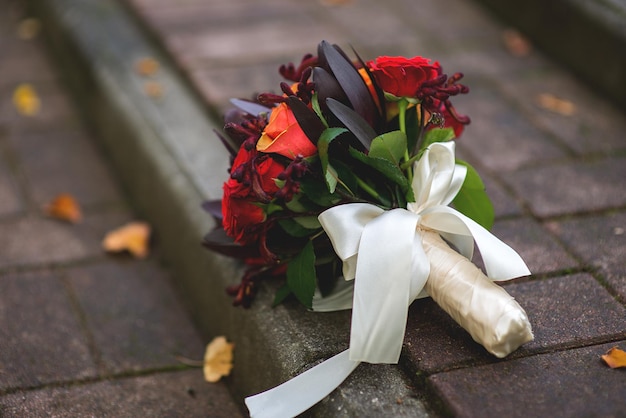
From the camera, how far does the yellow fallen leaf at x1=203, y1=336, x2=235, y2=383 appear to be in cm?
196

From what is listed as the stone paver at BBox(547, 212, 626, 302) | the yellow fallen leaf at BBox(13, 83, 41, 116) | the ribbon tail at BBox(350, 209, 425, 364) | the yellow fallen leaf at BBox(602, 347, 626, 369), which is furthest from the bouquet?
the yellow fallen leaf at BBox(13, 83, 41, 116)

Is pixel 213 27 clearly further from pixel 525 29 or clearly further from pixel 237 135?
pixel 237 135

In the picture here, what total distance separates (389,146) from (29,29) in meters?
2.89

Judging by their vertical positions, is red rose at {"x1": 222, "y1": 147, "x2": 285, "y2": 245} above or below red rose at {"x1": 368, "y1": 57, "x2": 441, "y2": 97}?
below

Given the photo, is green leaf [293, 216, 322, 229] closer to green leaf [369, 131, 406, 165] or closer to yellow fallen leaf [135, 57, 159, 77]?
green leaf [369, 131, 406, 165]

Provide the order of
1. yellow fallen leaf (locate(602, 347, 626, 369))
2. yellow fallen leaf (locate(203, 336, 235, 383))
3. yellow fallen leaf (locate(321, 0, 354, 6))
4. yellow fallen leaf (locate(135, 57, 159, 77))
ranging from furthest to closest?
yellow fallen leaf (locate(321, 0, 354, 6)), yellow fallen leaf (locate(135, 57, 159, 77)), yellow fallen leaf (locate(203, 336, 235, 383)), yellow fallen leaf (locate(602, 347, 626, 369))

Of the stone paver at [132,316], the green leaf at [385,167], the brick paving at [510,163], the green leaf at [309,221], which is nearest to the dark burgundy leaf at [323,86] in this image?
the green leaf at [385,167]

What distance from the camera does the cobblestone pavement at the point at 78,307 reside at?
6.14 ft

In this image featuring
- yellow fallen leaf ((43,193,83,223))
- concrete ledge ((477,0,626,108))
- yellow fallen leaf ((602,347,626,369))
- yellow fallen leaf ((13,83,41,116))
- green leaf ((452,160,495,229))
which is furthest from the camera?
yellow fallen leaf ((13,83,41,116))

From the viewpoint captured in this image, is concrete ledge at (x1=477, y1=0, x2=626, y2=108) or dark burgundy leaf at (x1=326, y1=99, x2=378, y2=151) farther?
concrete ledge at (x1=477, y1=0, x2=626, y2=108)

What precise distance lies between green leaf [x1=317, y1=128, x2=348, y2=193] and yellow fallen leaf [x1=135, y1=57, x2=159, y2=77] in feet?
5.04

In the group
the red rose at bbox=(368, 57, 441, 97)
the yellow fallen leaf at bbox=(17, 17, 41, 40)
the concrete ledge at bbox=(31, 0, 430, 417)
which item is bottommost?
the yellow fallen leaf at bbox=(17, 17, 41, 40)

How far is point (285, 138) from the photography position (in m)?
1.53

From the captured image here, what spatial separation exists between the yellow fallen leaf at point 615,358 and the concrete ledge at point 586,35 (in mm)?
1438
